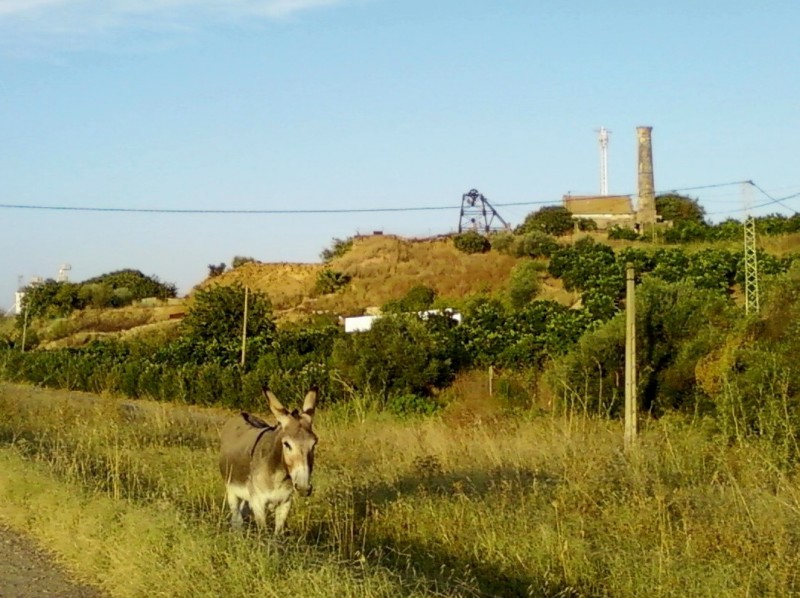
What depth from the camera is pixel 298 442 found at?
949 cm

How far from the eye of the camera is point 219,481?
13.6m

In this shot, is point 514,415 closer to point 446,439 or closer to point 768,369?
point 446,439

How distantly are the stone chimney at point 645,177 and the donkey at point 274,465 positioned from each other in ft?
258

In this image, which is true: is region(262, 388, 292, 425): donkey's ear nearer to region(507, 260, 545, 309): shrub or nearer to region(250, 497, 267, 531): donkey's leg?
region(250, 497, 267, 531): donkey's leg

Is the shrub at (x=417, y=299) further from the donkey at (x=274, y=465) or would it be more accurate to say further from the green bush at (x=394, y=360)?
the donkey at (x=274, y=465)

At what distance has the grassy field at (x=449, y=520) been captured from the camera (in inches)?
311

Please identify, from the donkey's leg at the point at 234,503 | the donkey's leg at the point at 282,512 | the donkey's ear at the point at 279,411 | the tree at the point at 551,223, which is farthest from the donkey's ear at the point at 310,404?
the tree at the point at 551,223

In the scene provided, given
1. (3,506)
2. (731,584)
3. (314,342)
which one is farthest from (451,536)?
(314,342)

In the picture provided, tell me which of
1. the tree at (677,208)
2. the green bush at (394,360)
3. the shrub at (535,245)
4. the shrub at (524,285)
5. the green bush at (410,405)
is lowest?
the green bush at (410,405)

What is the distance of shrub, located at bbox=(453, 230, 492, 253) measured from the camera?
7839 centimetres

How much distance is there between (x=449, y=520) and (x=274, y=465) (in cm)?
208

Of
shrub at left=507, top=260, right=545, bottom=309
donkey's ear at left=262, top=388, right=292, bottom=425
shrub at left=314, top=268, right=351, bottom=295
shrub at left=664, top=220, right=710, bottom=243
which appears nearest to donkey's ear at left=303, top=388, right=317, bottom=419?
donkey's ear at left=262, top=388, right=292, bottom=425

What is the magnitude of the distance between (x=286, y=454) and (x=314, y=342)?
127 feet

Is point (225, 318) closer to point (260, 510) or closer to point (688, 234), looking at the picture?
point (688, 234)
